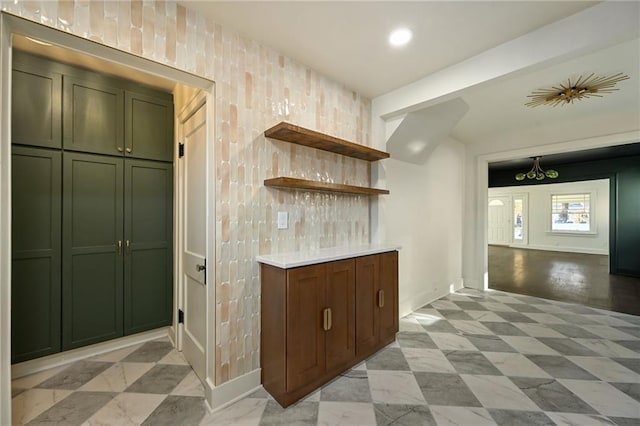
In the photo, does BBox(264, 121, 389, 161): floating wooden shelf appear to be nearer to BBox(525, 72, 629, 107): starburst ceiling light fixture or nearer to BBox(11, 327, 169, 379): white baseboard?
BBox(525, 72, 629, 107): starburst ceiling light fixture

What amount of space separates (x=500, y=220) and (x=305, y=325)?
11669 millimetres

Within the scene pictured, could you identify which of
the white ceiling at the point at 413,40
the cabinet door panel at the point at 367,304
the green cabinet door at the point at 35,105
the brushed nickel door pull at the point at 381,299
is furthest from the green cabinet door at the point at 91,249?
the brushed nickel door pull at the point at 381,299

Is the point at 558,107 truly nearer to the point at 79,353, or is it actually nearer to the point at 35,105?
the point at 35,105

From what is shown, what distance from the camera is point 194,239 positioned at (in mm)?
2094

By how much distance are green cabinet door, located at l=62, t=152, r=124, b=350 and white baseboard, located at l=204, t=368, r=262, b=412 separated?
136 cm

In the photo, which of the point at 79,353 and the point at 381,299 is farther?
the point at 381,299

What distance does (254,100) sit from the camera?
1.94 meters

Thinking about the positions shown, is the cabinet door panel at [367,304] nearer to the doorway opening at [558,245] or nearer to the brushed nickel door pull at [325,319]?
the brushed nickel door pull at [325,319]

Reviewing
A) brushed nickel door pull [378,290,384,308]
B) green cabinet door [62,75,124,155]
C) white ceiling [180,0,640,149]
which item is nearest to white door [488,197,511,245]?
white ceiling [180,0,640,149]

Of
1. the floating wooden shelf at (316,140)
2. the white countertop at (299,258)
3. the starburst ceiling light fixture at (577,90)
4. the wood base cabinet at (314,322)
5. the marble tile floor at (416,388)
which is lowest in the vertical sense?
the marble tile floor at (416,388)

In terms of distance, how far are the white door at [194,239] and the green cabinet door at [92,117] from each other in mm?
612

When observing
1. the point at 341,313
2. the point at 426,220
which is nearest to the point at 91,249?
the point at 341,313

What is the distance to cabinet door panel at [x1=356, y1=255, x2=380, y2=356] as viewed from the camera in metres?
2.17

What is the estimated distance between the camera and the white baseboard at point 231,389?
1.68m
